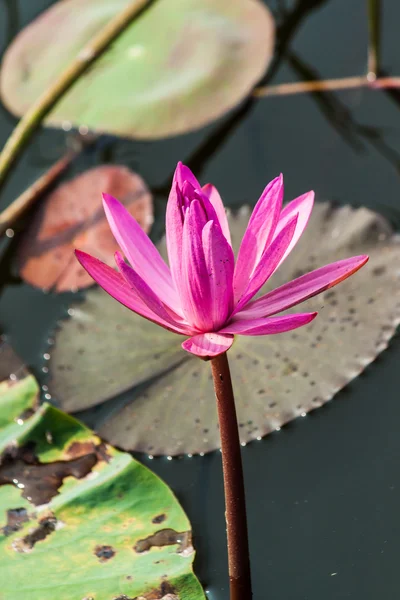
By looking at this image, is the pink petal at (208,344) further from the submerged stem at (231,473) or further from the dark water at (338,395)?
the dark water at (338,395)

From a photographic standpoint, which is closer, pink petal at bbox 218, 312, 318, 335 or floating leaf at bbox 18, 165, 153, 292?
pink petal at bbox 218, 312, 318, 335

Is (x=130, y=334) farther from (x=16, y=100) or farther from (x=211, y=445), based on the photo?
(x=16, y=100)

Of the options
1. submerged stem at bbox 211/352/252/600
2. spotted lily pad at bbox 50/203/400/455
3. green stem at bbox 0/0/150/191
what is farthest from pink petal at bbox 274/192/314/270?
green stem at bbox 0/0/150/191

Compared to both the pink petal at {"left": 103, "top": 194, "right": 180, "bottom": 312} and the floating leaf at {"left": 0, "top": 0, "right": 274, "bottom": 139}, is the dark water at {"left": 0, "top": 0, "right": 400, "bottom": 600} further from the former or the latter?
the pink petal at {"left": 103, "top": 194, "right": 180, "bottom": 312}

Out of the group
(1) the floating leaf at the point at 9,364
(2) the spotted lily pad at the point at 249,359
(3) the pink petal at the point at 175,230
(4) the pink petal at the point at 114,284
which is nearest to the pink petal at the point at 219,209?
(3) the pink petal at the point at 175,230

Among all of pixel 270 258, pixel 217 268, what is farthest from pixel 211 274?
pixel 270 258

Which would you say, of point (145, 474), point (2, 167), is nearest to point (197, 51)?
point (2, 167)
